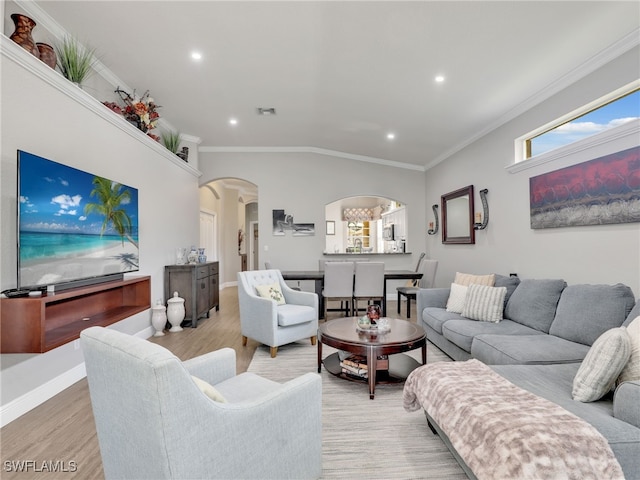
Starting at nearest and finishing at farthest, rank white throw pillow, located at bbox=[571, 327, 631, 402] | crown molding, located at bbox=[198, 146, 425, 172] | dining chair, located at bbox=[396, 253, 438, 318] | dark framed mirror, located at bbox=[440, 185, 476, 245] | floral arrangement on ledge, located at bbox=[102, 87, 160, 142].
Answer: white throw pillow, located at bbox=[571, 327, 631, 402] → floral arrangement on ledge, located at bbox=[102, 87, 160, 142] → dark framed mirror, located at bbox=[440, 185, 476, 245] → dining chair, located at bbox=[396, 253, 438, 318] → crown molding, located at bbox=[198, 146, 425, 172]

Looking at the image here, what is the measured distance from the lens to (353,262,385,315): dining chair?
520 cm

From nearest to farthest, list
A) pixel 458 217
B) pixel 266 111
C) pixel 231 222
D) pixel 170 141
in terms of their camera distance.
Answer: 1. pixel 266 111
2. pixel 170 141
3. pixel 458 217
4. pixel 231 222

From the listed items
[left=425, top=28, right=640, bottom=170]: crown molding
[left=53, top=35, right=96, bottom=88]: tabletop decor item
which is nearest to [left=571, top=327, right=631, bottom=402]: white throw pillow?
[left=425, top=28, right=640, bottom=170]: crown molding

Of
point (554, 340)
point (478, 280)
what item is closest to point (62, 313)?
point (554, 340)

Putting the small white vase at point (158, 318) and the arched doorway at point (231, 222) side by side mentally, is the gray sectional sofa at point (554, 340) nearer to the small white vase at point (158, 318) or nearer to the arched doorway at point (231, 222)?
the small white vase at point (158, 318)

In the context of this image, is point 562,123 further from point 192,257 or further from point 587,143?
point 192,257

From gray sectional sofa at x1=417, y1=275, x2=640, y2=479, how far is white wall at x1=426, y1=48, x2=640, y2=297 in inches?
16.8

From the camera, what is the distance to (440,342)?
11.8 ft

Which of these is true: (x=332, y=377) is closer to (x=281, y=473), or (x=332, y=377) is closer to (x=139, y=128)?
(x=281, y=473)

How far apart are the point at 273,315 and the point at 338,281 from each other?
1.84m

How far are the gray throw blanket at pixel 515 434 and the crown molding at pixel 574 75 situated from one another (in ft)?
9.75

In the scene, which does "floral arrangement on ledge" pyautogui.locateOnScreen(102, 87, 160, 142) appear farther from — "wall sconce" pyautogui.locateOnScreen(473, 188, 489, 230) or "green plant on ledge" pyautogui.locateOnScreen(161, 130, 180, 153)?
"wall sconce" pyautogui.locateOnScreen(473, 188, 489, 230)

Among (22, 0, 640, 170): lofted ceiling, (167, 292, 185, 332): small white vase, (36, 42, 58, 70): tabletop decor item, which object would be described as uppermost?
(22, 0, 640, 170): lofted ceiling

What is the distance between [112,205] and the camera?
3373 mm
